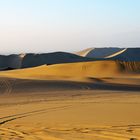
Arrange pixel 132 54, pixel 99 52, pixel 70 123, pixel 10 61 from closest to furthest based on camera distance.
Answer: pixel 70 123 → pixel 10 61 → pixel 132 54 → pixel 99 52

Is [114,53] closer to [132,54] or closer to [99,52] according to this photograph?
[99,52]

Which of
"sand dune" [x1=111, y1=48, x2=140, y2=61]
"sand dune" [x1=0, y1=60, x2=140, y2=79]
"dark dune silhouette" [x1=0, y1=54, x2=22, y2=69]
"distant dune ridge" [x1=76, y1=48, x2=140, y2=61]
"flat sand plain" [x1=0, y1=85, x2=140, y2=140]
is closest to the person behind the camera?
"flat sand plain" [x1=0, y1=85, x2=140, y2=140]

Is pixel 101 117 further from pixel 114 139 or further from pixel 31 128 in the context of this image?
pixel 114 139

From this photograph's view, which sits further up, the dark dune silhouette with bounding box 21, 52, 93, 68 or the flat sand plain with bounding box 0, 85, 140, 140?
the dark dune silhouette with bounding box 21, 52, 93, 68

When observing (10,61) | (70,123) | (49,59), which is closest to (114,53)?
(10,61)

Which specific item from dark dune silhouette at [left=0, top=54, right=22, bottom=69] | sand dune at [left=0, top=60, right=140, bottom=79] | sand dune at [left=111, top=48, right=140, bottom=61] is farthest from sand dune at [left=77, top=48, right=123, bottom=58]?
sand dune at [left=0, top=60, right=140, bottom=79]

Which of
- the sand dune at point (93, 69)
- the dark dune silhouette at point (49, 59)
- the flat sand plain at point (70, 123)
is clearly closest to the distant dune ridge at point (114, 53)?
the dark dune silhouette at point (49, 59)

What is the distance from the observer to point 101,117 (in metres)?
13.8

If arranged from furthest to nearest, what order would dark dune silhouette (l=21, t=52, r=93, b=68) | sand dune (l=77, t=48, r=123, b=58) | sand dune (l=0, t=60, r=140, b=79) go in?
1. sand dune (l=77, t=48, r=123, b=58)
2. dark dune silhouette (l=21, t=52, r=93, b=68)
3. sand dune (l=0, t=60, r=140, b=79)

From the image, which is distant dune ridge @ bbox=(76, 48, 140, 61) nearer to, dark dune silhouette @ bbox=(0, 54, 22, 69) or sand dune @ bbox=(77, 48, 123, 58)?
sand dune @ bbox=(77, 48, 123, 58)

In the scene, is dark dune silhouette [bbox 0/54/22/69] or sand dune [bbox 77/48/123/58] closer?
dark dune silhouette [bbox 0/54/22/69]

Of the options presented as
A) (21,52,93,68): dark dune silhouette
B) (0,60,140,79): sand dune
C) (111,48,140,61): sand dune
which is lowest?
(0,60,140,79): sand dune

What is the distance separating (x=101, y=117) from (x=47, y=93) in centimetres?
1171

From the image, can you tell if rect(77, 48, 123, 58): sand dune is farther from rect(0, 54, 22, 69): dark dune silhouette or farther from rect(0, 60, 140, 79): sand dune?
rect(0, 60, 140, 79): sand dune
